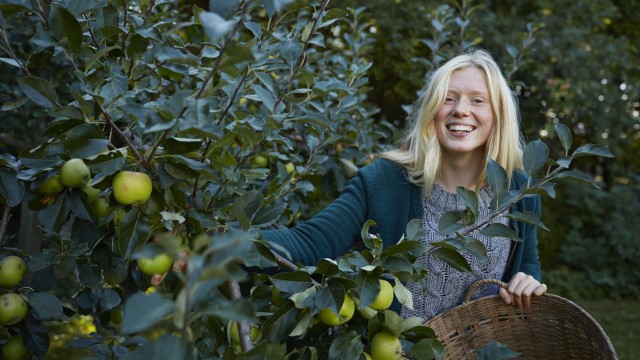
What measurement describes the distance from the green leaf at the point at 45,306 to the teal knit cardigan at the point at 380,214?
619 mm

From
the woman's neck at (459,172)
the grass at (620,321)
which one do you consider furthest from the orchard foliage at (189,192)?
the grass at (620,321)

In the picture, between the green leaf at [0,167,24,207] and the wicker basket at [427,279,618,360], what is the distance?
93cm

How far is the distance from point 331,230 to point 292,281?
68 centimetres

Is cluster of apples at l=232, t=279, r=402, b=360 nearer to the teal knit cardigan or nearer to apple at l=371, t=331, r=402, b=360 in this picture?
apple at l=371, t=331, r=402, b=360

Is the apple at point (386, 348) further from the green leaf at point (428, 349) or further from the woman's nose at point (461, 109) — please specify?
the woman's nose at point (461, 109)

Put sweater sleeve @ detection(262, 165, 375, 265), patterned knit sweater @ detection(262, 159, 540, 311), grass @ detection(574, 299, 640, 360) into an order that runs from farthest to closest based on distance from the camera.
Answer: grass @ detection(574, 299, 640, 360) < patterned knit sweater @ detection(262, 159, 540, 311) < sweater sleeve @ detection(262, 165, 375, 265)

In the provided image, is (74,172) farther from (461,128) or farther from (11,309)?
(461,128)

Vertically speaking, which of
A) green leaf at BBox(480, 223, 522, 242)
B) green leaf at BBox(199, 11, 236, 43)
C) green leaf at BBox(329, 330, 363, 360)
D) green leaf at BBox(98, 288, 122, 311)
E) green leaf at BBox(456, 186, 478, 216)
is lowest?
green leaf at BBox(98, 288, 122, 311)

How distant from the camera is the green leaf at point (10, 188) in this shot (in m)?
1.10

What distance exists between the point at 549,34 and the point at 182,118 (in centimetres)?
489

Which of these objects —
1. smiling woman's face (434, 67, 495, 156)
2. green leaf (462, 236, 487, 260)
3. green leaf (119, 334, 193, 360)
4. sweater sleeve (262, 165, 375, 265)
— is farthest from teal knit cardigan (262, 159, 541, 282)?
green leaf (119, 334, 193, 360)

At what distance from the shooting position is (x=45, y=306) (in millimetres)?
1152

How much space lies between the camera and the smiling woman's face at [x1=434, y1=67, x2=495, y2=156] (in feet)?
5.95

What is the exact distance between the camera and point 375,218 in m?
1.82
